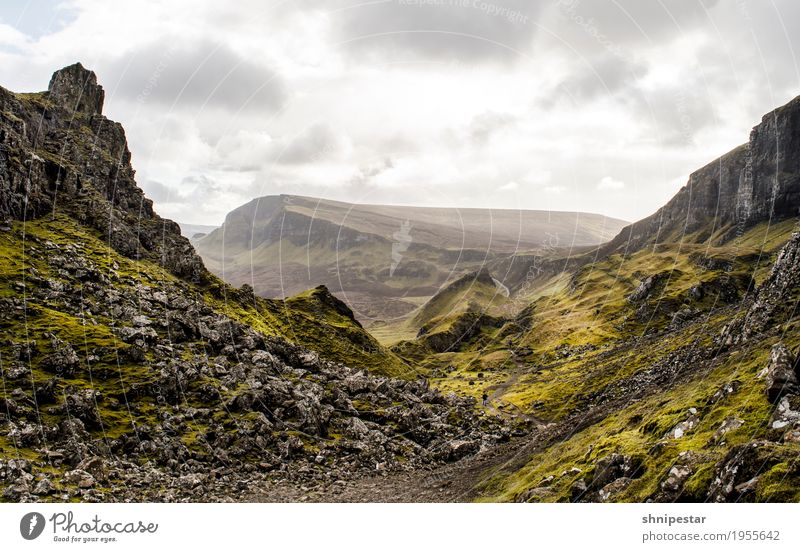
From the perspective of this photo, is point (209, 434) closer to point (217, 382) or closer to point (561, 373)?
point (217, 382)

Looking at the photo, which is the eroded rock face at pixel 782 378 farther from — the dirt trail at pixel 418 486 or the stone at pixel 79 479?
the stone at pixel 79 479

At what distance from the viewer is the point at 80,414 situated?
56062 millimetres

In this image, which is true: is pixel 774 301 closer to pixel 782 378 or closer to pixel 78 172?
pixel 782 378

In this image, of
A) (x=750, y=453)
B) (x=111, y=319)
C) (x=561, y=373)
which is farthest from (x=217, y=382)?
(x=561, y=373)

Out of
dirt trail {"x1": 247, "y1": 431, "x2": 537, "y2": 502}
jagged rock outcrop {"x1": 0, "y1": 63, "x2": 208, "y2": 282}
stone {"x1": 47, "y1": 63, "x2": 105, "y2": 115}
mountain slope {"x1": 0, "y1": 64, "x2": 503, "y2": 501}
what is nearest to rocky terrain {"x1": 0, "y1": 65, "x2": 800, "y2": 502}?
mountain slope {"x1": 0, "y1": 64, "x2": 503, "y2": 501}
